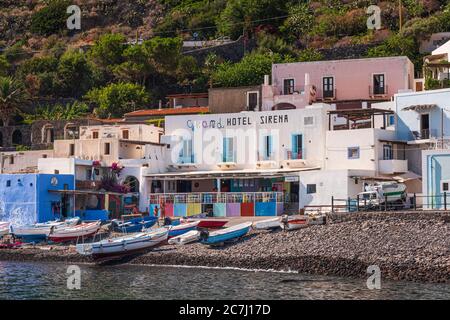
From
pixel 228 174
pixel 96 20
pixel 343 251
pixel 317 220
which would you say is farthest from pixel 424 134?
pixel 96 20

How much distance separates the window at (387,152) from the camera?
62.9m

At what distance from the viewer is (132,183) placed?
69125 millimetres

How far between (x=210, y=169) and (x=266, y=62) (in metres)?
21.5

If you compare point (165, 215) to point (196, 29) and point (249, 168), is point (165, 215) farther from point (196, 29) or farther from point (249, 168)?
point (196, 29)

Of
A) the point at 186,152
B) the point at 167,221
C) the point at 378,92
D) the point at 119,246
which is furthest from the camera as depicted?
the point at 378,92

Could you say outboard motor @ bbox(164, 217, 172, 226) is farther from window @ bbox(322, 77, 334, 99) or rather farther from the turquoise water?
window @ bbox(322, 77, 334, 99)

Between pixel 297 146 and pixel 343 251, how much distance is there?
15959mm

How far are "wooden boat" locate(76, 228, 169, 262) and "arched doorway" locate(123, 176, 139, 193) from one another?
12628 mm

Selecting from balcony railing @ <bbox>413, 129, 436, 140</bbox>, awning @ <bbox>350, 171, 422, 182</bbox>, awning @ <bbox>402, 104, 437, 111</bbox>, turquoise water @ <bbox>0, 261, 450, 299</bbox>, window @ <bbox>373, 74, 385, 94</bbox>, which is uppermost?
window @ <bbox>373, 74, 385, 94</bbox>

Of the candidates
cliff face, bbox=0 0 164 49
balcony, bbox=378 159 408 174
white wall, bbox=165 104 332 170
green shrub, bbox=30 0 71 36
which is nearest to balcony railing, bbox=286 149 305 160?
white wall, bbox=165 104 332 170

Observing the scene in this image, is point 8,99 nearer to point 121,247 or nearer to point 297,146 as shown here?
point 297,146

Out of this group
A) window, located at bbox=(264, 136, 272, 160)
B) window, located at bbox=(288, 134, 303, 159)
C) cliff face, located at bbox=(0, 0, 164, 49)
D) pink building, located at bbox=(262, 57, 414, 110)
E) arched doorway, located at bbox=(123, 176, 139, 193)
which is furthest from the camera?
cliff face, located at bbox=(0, 0, 164, 49)

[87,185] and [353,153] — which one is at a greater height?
[353,153]

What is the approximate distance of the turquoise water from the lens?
43094 millimetres
